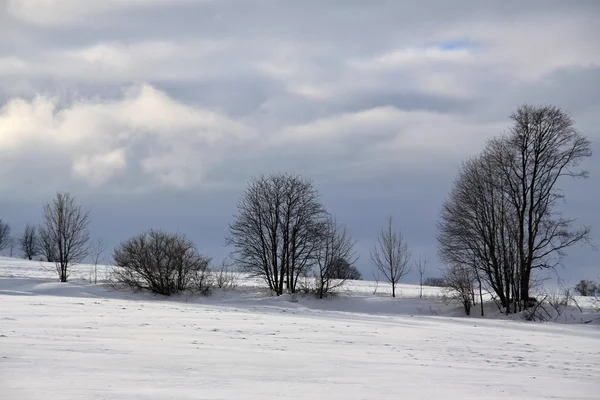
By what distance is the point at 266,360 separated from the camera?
1212 cm

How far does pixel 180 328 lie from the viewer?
1734 cm

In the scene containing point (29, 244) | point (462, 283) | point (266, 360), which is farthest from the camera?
point (29, 244)

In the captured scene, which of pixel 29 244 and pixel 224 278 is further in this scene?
pixel 29 244

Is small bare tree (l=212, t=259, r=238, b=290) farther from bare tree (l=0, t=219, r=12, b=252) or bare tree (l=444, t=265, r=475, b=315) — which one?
bare tree (l=0, t=219, r=12, b=252)

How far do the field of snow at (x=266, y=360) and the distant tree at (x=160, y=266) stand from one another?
66.1 feet

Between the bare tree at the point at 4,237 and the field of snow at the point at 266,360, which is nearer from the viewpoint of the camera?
the field of snow at the point at 266,360

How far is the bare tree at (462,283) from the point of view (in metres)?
38.1

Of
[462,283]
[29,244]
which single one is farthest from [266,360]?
[29,244]

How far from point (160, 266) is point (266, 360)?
31.7m

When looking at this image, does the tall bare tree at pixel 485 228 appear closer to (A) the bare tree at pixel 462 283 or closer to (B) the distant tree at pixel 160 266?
(A) the bare tree at pixel 462 283

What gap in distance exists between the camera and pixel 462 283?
3816 cm

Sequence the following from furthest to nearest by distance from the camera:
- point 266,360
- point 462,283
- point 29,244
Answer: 1. point 29,244
2. point 462,283
3. point 266,360

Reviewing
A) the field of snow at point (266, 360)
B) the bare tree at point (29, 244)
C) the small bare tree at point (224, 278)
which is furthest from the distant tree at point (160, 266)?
the bare tree at point (29, 244)

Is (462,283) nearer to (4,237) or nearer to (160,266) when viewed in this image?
(160,266)
